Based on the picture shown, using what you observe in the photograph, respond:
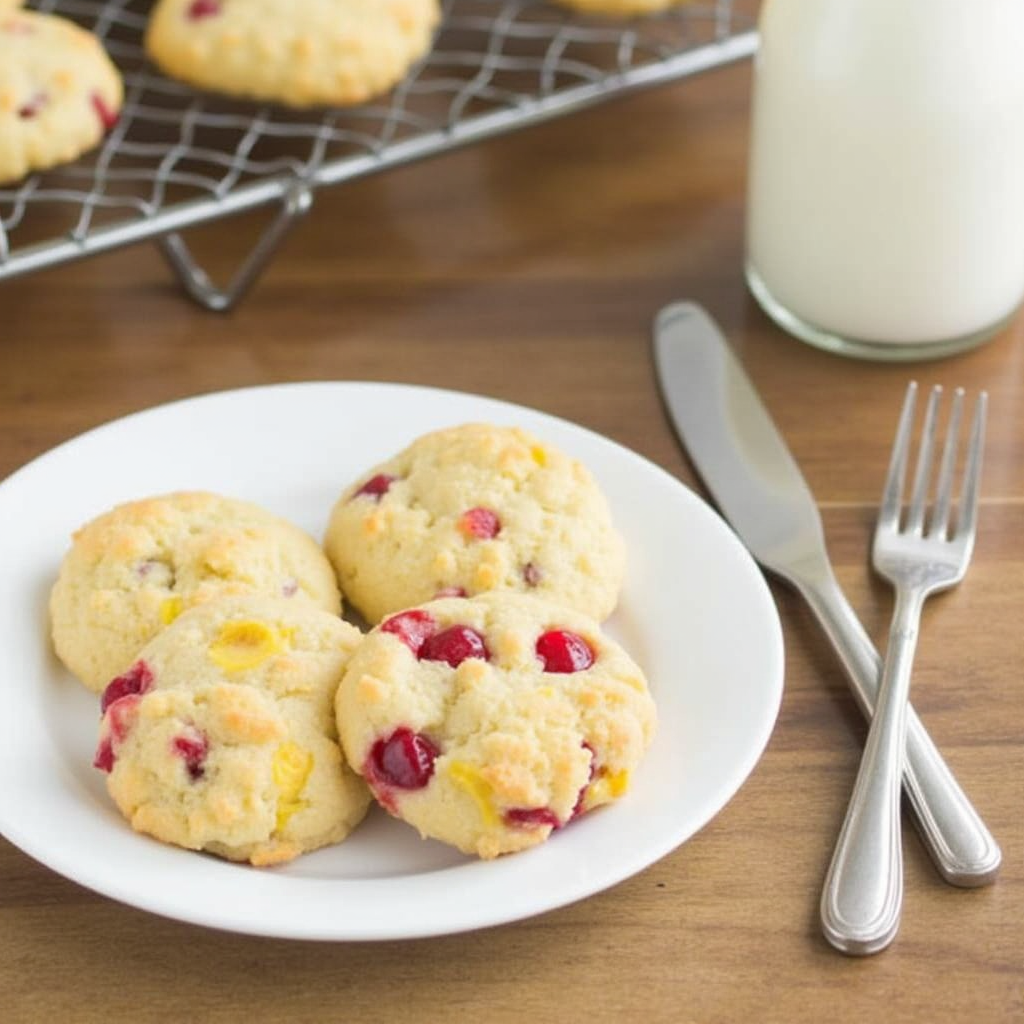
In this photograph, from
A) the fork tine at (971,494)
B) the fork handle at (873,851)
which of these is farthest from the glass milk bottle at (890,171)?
the fork handle at (873,851)

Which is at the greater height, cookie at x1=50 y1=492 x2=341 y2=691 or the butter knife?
cookie at x1=50 y1=492 x2=341 y2=691

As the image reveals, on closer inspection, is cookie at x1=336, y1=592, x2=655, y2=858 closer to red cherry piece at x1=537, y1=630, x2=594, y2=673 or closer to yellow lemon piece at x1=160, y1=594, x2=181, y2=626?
red cherry piece at x1=537, y1=630, x2=594, y2=673

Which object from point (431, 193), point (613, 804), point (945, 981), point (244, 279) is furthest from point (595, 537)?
point (431, 193)

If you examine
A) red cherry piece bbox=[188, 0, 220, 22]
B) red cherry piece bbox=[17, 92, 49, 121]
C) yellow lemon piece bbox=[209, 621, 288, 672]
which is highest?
red cherry piece bbox=[188, 0, 220, 22]

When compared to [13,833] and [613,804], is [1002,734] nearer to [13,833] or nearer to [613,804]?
[613,804]

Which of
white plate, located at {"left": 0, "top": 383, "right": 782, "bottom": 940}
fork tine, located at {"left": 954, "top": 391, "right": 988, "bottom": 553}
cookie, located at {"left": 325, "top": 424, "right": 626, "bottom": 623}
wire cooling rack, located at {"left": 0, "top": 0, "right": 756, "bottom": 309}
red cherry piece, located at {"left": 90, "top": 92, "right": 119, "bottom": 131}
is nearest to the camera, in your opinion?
white plate, located at {"left": 0, "top": 383, "right": 782, "bottom": 940}

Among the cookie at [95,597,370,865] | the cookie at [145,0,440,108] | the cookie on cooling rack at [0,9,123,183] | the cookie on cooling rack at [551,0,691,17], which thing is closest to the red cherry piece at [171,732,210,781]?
the cookie at [95,597,370,865]
